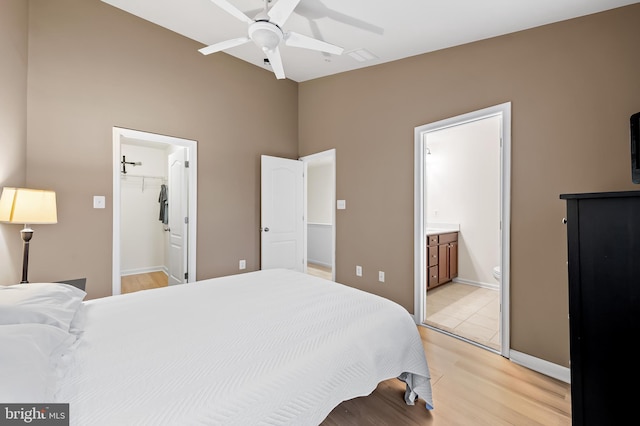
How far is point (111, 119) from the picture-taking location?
2635 millimetres

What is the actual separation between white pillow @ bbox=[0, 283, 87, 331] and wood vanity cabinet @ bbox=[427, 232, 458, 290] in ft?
12.0

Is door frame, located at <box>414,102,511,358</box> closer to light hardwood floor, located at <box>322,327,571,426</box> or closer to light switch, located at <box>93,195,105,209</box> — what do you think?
light hardwood floor, located at <box>322,327,571,426</box>

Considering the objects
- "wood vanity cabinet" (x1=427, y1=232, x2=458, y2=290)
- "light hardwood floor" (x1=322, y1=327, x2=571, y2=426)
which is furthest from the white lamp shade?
"wood vanity cabinet" (x1=427, y1=232, x2=458, y2=290)

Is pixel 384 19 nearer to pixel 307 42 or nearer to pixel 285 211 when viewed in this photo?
pixel 307 42

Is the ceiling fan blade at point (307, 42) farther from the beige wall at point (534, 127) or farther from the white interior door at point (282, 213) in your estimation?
the white interior door at point (282, 213)

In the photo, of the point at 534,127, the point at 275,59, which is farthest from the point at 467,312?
the point at 275,59

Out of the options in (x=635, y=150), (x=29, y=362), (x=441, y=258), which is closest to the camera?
(x=29, y=362)

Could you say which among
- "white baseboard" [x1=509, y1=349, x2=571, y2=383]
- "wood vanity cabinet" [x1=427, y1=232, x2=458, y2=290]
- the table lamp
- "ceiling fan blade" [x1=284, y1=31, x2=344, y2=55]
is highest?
"ceiling fan blade" [x1=284, y1=31, x2=344, y2=55]

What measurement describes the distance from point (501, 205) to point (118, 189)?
11.6 ft

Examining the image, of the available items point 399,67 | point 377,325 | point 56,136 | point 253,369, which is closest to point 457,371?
point 377,325

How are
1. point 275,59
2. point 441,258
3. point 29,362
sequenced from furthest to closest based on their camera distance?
point 441,258
point 275,59
point 29,362

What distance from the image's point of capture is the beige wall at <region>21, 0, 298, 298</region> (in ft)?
7.68

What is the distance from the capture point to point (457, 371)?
208 centimetres

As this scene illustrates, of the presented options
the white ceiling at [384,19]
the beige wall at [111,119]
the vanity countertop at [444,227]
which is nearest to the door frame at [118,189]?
the beige wall at [111,119]
